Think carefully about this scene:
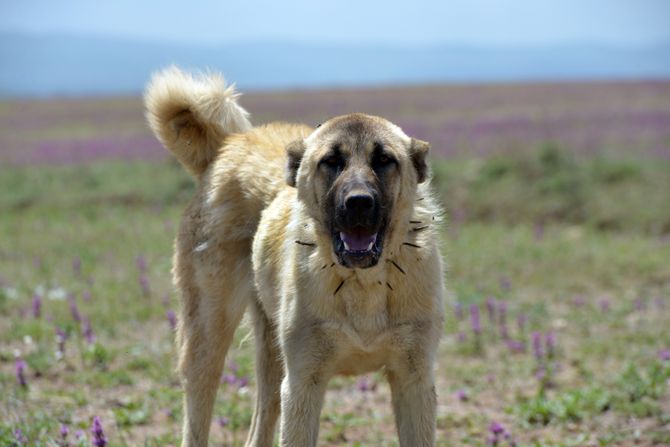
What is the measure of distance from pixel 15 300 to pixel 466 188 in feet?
28.2

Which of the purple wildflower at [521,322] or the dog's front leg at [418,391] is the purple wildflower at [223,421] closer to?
the dog's front leg at [418,391]

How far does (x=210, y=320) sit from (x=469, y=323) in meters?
3.80

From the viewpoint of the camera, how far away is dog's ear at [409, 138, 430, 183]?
4070 mm

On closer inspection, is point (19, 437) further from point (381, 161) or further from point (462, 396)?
point (462, 396)

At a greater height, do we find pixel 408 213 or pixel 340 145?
pixel 340 145

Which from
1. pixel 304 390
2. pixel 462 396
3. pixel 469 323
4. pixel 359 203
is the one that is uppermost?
pixel 359 203

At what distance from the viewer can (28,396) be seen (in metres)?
5.91

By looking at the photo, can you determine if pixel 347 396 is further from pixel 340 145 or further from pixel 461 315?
pixel 340 145

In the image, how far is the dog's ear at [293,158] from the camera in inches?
164

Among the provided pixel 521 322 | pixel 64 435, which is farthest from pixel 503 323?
pixel 64 435

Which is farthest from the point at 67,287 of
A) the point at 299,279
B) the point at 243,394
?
the point at 299,279

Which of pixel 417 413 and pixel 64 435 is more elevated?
pixel 417 413

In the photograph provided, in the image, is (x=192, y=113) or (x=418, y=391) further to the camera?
(x=192, y=113)

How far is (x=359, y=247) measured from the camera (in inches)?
147
